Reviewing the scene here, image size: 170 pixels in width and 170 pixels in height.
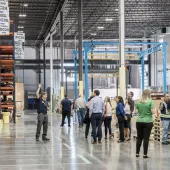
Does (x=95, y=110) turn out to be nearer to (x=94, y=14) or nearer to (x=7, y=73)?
(x=7, y=73)

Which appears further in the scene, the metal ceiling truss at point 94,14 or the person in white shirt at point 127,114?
the metal ceiling truss at point 94,14

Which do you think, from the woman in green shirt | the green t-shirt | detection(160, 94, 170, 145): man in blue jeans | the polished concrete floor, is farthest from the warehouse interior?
the green t-shirt

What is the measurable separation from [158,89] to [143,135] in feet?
89.0

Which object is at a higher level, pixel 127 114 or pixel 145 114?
pixel 145 114

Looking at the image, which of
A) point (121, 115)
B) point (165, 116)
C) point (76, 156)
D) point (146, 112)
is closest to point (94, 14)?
point (121, 115)

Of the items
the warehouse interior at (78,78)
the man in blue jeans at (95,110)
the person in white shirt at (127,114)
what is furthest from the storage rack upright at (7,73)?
the man in blue jeans at (95,110)

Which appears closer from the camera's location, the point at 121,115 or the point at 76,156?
the point at 76,156

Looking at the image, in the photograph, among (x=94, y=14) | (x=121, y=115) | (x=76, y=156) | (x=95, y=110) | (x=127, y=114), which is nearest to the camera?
(x=76, y=156)

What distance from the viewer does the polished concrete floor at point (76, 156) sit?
32.7ft

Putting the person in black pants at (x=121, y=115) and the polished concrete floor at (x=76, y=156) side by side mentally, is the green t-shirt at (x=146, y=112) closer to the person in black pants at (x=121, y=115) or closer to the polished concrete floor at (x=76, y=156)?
the polished concrete floor at (x=76, y=156)

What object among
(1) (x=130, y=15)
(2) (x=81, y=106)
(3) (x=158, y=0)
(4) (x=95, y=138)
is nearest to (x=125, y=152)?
(4) (x=95, y=138)

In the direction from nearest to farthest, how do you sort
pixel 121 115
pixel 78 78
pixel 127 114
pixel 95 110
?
pixel 95 110, pixel 121 115, pixel 127 114, pixel 78 78

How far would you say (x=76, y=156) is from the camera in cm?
1170

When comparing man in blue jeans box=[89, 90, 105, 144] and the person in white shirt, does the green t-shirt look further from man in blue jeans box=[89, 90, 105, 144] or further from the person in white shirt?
the person in white shirt
